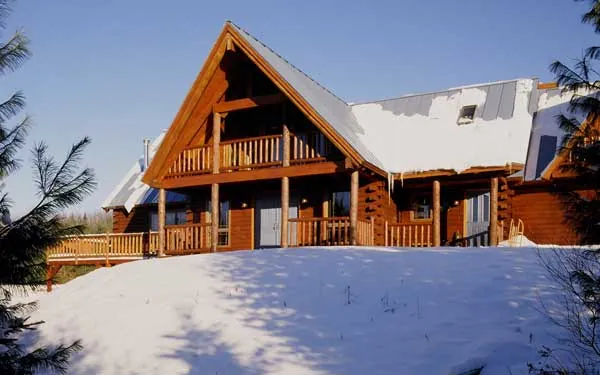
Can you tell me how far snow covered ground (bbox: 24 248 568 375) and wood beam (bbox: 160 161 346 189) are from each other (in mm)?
4841

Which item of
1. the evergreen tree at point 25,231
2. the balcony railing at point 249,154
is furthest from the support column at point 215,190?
the evergreen tree at point 25,231

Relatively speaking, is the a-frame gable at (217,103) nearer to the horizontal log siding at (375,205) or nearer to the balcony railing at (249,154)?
the balcony railing at (249,154)

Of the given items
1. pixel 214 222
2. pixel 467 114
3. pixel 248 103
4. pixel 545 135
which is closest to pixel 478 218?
pixel 545 135

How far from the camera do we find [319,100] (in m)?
20.3

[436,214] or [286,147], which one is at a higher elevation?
[286,147]

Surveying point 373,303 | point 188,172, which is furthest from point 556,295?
point 188,172

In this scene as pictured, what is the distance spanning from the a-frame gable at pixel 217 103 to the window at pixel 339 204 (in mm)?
2139

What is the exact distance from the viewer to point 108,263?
961 inches


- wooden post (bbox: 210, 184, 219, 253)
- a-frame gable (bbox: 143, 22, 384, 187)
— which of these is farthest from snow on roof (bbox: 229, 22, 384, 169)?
wooden post (bbox: 210, 184, 219, 253)

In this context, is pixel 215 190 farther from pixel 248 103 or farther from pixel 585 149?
pixel 585 149

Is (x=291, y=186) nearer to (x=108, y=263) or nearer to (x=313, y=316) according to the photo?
(x=108, y=263)

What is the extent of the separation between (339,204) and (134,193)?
10.5 metres

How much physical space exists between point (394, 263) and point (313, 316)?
309 cm

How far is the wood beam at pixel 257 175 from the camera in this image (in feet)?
61.6
